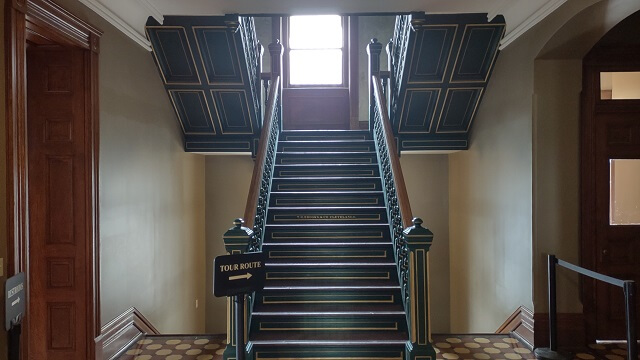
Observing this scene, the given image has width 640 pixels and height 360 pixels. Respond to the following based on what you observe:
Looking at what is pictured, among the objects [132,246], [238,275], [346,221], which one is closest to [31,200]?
[132,246]

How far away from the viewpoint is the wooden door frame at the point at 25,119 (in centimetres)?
268

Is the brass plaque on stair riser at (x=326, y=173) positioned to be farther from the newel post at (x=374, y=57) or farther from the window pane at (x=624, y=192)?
the window pane at (x=624, y=192)

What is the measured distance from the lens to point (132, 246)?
447cm

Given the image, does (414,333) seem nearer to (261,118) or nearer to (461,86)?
(461,86)

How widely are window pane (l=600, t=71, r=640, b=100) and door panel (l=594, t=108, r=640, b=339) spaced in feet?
0.35

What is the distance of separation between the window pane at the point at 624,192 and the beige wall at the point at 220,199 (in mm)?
5214

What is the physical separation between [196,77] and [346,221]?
249 cm

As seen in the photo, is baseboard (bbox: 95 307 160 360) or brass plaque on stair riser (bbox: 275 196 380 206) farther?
brass plaque on stair riser (bbox: 275 196 380 206)

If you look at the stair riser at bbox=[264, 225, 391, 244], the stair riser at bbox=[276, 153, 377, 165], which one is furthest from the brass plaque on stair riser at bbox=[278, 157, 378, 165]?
the stair riser at bbox=[264, 225, 391, 244]

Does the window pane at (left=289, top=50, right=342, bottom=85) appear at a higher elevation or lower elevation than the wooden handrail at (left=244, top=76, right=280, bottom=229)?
higher

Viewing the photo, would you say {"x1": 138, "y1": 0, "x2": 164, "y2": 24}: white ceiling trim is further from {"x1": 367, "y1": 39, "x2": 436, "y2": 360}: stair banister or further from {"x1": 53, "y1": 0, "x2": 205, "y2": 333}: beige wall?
{"x1": 367, "y1": 39, "x2": 436, "y2": 360}: stair banister

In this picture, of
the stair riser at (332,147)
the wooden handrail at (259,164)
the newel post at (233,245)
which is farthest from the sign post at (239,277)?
A: the stair riser at (332,147)

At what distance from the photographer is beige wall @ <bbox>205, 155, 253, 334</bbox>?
25.1 feet

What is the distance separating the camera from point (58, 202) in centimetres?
362
